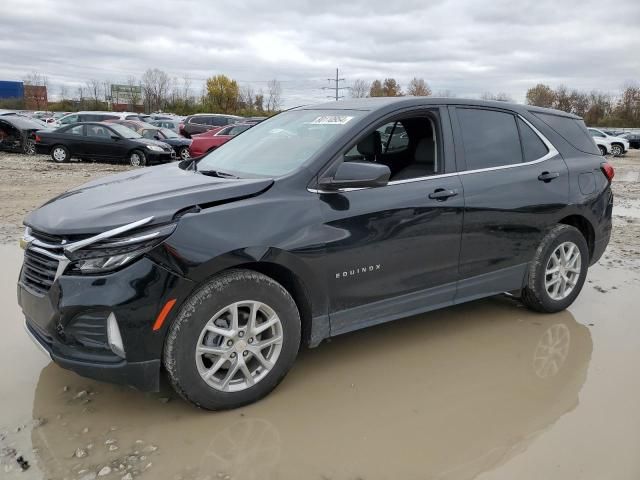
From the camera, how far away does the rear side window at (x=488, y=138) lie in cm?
401

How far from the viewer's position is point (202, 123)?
85.6 ft

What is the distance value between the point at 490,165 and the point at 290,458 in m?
2.56

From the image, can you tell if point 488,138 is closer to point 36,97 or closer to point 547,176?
point 547,176

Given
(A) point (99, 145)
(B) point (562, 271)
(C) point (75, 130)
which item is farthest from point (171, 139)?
(B) point (562, 271)

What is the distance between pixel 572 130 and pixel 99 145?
1532 cm

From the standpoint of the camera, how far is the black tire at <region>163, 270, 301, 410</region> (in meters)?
2.79

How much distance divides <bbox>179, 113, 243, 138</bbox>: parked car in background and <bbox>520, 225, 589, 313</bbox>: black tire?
2268 centimetres

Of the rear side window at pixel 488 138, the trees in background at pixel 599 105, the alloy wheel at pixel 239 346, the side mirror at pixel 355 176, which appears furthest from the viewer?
the trees in background at pixel 599 105

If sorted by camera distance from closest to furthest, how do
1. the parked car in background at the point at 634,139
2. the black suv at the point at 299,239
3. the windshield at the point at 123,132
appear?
the black suv at the point at 299,239 → the windshield at the point at 123,132 → the parked car in background at the point at 634,139

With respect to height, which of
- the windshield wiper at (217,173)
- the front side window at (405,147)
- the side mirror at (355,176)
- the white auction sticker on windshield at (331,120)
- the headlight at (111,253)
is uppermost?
the white auction sticker on windshield at (331,120)

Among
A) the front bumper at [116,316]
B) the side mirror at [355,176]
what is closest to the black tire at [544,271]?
the side mirror at [355,176]

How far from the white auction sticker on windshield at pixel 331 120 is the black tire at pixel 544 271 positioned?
192cm

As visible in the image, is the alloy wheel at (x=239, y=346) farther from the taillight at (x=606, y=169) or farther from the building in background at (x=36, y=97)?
the building in background at (x=36, y=97)

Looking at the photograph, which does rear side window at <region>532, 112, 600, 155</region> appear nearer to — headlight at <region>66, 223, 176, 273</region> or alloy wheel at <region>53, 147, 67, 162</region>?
headlight at <region>66, 223, 176, 273</region>
